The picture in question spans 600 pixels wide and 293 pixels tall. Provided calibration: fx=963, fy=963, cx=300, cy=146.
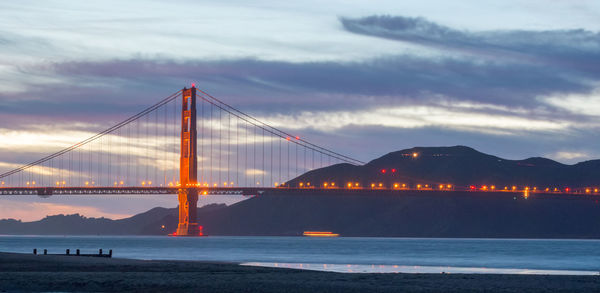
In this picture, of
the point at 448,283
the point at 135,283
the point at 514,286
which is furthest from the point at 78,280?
the point at 514,286

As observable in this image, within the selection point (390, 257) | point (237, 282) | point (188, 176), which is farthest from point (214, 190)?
point (237, 282)

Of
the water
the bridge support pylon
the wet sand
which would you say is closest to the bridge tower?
the bridge support pylon

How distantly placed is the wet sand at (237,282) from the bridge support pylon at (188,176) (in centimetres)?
8337

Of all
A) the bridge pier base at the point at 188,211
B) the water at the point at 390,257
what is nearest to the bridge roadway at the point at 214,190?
the bridge pier base at the point at 188,211

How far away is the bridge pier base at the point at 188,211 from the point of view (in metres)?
128

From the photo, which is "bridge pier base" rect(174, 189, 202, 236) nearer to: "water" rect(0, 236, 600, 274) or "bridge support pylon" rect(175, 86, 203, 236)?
"bridge support pylon" rect(175, 86, 203, 236)

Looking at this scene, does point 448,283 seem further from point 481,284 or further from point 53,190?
point 53,190

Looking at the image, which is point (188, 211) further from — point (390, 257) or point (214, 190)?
point (390, 257)

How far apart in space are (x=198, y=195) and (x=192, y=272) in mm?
87712

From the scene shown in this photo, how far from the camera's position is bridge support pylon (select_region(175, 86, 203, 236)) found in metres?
128

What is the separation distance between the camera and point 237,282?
35938mm

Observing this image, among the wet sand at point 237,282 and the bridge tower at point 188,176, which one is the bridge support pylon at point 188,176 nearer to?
the bridge tower at point 188,176

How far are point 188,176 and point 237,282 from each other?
9367cm

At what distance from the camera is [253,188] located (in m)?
131
